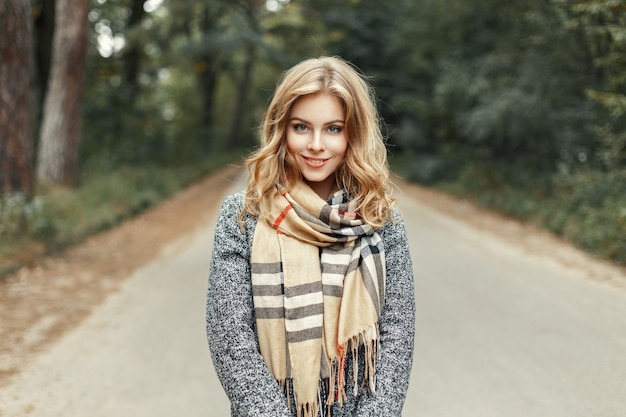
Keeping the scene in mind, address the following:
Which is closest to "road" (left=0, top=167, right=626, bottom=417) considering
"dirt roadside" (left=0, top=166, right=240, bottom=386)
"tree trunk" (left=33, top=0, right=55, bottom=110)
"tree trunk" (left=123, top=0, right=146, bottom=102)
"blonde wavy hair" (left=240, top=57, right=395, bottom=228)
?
"dirt roadside" (left=0, top=166, right=240, bottom=386)

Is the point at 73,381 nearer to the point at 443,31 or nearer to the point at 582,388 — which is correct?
the point at 582,388

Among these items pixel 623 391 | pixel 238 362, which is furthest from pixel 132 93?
pixel 238 362

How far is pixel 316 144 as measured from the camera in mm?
2129

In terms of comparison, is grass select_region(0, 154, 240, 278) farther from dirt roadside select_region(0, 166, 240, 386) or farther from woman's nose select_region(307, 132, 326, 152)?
woman's nose select_region(307, 132, 326, 152)

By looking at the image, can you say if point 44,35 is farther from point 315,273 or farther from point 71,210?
point 315,273

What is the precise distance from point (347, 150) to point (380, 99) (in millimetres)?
2304

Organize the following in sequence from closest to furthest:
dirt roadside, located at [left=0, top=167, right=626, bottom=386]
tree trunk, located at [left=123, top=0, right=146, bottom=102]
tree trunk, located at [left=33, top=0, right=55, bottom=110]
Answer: dirt roadside, located at [left=0, top=167, right=626, bottom=386] → tree trunk, located at [left=33, top=0, right=55, bottom=110] → tree trunk, located at [left=123, top=0, right=146, bottom=102]

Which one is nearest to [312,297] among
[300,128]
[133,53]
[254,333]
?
[254,333]

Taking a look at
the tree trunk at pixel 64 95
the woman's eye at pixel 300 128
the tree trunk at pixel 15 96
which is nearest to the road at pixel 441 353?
the tree trunk at pixel 15 96

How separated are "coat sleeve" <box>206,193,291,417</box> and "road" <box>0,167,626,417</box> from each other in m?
2.15

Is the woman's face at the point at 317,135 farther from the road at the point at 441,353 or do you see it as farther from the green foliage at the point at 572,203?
the green foliage at the point at 572,203

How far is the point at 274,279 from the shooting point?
6.90 feet

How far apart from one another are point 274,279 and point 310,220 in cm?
22

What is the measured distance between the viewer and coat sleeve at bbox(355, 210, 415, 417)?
2094 millimetres
